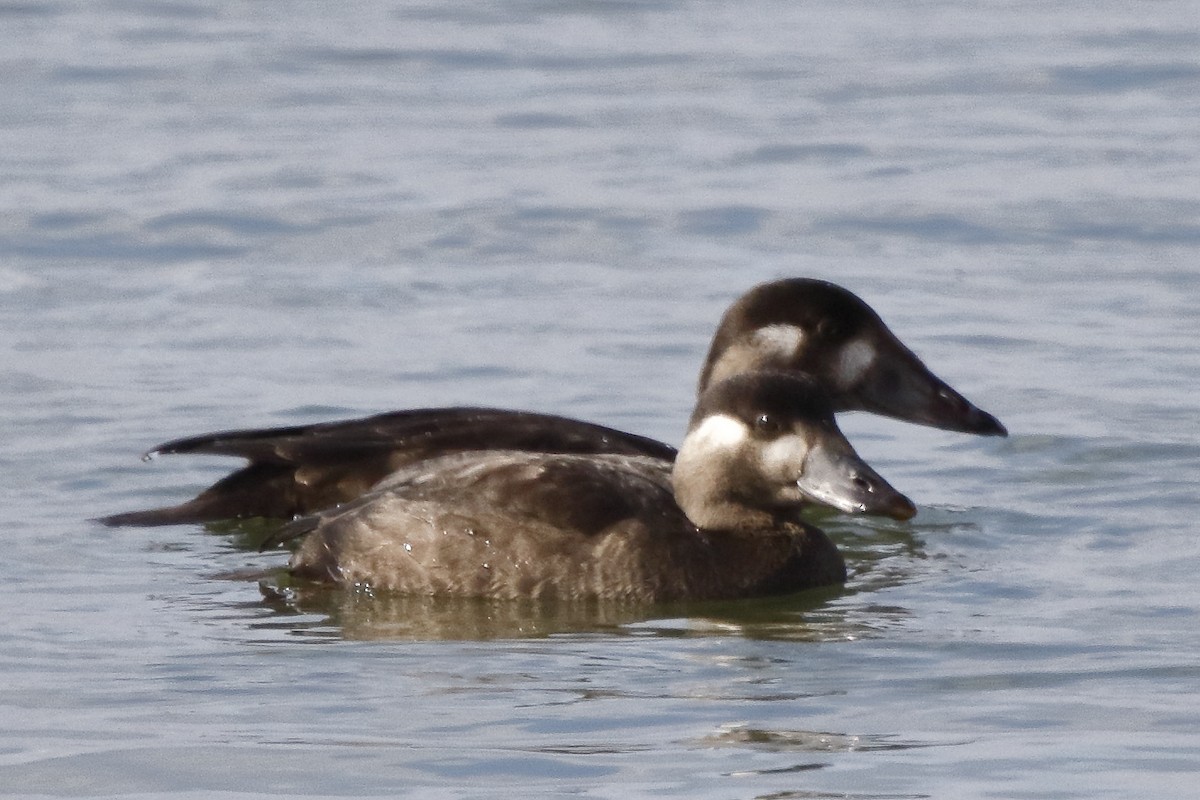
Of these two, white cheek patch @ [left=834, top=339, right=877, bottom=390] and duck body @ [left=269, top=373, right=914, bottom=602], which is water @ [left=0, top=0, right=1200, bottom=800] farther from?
white cheek patch @ [left=834, top=339, right=877, bottom=390]

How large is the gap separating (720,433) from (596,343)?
3299 mm

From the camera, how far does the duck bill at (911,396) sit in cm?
945

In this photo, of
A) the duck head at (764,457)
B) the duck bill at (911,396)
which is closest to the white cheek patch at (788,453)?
the duck head at (764,457)

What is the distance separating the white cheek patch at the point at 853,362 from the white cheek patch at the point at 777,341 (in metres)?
0.22

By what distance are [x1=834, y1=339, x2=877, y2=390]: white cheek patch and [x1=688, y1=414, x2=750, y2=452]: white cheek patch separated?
5.17ft

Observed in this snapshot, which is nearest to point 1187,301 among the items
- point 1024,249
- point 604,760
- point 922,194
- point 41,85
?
point 1024,249

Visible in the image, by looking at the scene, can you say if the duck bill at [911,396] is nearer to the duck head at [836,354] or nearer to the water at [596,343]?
the duck head at [836,354]

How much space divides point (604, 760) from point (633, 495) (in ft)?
6.25

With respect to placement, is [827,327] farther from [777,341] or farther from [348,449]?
[348,449]

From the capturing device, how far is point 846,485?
25.3 ft

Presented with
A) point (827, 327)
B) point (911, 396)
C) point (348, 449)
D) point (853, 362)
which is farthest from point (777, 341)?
point (348, 449)

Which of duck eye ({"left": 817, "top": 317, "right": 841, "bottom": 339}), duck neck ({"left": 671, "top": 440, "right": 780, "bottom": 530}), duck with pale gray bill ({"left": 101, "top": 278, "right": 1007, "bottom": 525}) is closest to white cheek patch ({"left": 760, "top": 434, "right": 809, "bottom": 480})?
duck neck ({"left": 671, "top": 440, "right": 780, "bottom": 530})

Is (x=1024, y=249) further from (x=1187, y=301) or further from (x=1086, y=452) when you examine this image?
(x=1086, y=452)

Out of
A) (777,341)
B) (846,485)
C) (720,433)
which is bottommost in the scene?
(846,485)
